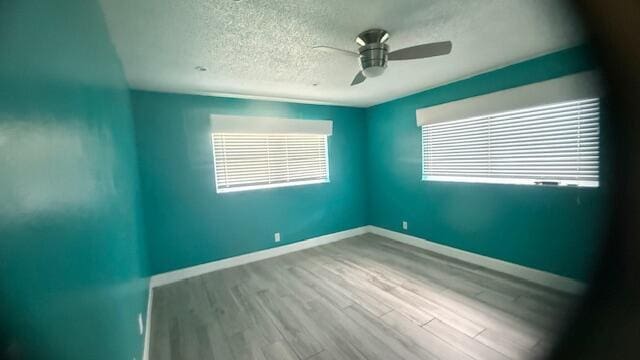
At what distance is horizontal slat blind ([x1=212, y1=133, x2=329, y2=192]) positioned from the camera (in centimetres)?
294

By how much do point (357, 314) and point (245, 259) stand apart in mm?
1703

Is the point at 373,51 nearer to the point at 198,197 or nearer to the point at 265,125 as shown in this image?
the point at 265,125

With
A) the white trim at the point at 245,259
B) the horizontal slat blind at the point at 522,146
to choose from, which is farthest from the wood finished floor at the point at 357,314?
the horizontal slat blind at the point at 522,146

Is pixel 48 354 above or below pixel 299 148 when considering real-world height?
below

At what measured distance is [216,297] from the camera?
2277 mm

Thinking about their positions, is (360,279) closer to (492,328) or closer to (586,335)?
(492,328)

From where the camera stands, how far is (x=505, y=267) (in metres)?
2.47

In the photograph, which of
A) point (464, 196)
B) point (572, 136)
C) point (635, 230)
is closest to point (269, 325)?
point (635, 230)

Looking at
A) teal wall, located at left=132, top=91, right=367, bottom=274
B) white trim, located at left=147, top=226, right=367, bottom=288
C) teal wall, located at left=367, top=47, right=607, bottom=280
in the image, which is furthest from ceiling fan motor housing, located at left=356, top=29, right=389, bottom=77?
white trim, located at left=147, top=226, right=367, bottom=288

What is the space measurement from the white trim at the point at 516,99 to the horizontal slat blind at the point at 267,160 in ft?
5.25

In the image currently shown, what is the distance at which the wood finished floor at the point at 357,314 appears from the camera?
1565 mm

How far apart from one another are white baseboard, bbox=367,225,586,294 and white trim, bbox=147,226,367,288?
3.13 feet

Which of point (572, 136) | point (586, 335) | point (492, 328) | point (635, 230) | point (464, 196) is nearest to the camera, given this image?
point (635, 230)

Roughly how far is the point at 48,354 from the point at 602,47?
1.64 meters
